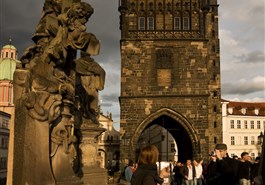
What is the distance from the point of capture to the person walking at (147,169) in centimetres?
348

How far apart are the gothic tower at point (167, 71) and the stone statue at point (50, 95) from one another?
23015 mm

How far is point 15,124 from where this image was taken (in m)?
4.62

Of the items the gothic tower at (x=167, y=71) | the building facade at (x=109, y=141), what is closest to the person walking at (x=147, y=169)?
the gothic tower at (x=167, y=71)

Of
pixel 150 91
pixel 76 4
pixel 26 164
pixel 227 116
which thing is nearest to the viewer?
pixel 26 164

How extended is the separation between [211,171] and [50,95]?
458 cm

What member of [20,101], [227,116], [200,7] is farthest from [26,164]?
[227,116]

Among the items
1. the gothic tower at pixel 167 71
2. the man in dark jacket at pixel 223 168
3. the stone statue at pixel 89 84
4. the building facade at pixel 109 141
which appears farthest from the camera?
the building facade at pixel 109 141

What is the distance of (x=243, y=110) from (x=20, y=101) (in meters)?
58.5

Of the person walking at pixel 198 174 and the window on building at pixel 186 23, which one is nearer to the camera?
the person walking at pixel 198 174

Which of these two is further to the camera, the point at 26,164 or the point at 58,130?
the point at 58,130

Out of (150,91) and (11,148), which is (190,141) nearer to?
(150,91)

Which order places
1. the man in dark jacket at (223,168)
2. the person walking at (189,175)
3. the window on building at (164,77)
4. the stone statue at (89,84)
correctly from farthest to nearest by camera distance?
1. the window on building at (164,77)
2. the person walking at (189,175)
3. the stone statue at (89,84)
4. the man in dark jacket at (223,168)

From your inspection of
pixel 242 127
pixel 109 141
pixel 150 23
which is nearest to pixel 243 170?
pixel 150 23

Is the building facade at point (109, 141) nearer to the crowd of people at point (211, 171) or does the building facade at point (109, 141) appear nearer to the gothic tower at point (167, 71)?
the gothic tower at point (167, 71)
